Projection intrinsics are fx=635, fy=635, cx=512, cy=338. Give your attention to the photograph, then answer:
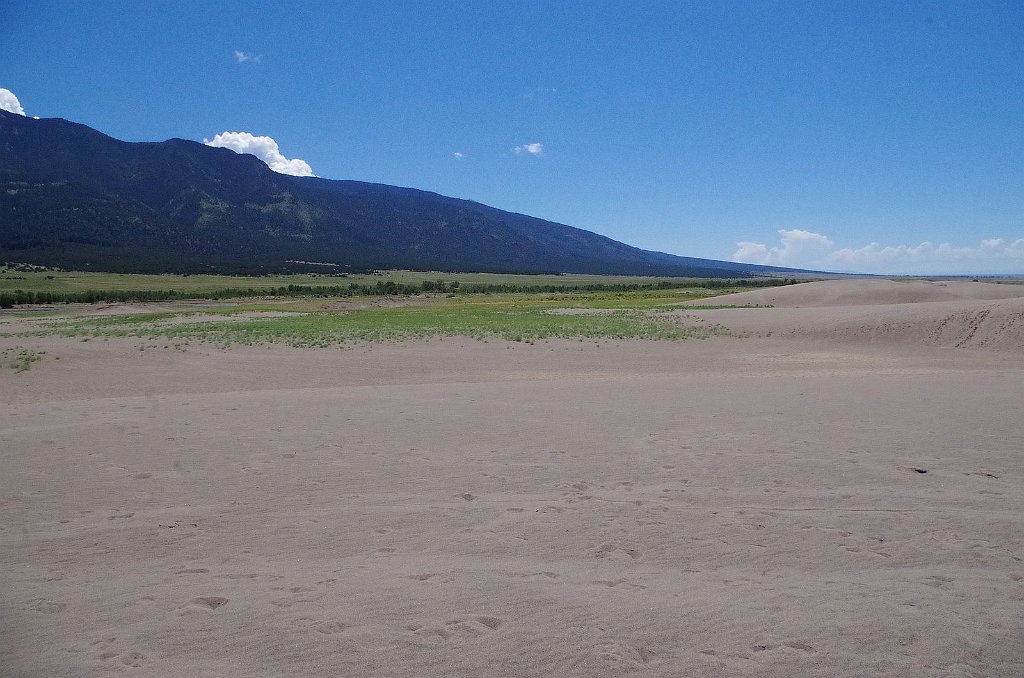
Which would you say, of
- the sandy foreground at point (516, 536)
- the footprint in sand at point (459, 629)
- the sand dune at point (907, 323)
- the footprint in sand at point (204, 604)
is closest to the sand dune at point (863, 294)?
the sand dune at point (907, 323)

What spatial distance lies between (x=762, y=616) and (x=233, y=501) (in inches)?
208

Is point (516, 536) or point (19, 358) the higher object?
point (516, 536)

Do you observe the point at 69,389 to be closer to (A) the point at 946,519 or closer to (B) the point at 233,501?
(B) the point at 233,501

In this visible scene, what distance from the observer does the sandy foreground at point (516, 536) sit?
4.05m

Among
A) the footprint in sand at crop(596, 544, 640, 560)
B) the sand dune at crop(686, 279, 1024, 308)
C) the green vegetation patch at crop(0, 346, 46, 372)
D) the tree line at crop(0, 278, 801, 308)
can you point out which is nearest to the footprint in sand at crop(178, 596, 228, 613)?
the footprint in sand at crop(596, 544, 640, 560)

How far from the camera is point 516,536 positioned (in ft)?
19.0

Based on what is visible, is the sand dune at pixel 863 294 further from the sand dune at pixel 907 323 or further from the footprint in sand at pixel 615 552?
the footprint in sand at pixel 615 552

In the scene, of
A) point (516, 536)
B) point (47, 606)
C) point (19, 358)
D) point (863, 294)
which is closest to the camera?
point (47, 606)

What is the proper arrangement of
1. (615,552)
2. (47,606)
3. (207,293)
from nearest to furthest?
(47,606) < (615,552) < (207,293)

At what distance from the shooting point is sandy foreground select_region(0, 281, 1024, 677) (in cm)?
405

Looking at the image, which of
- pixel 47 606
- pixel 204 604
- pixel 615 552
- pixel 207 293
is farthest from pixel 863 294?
pixel 207 293

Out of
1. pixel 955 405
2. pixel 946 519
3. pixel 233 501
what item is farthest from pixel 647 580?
pixel 955 405

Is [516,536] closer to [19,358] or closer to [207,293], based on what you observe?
[19,358]

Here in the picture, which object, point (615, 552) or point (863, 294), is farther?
point (863, 294)
